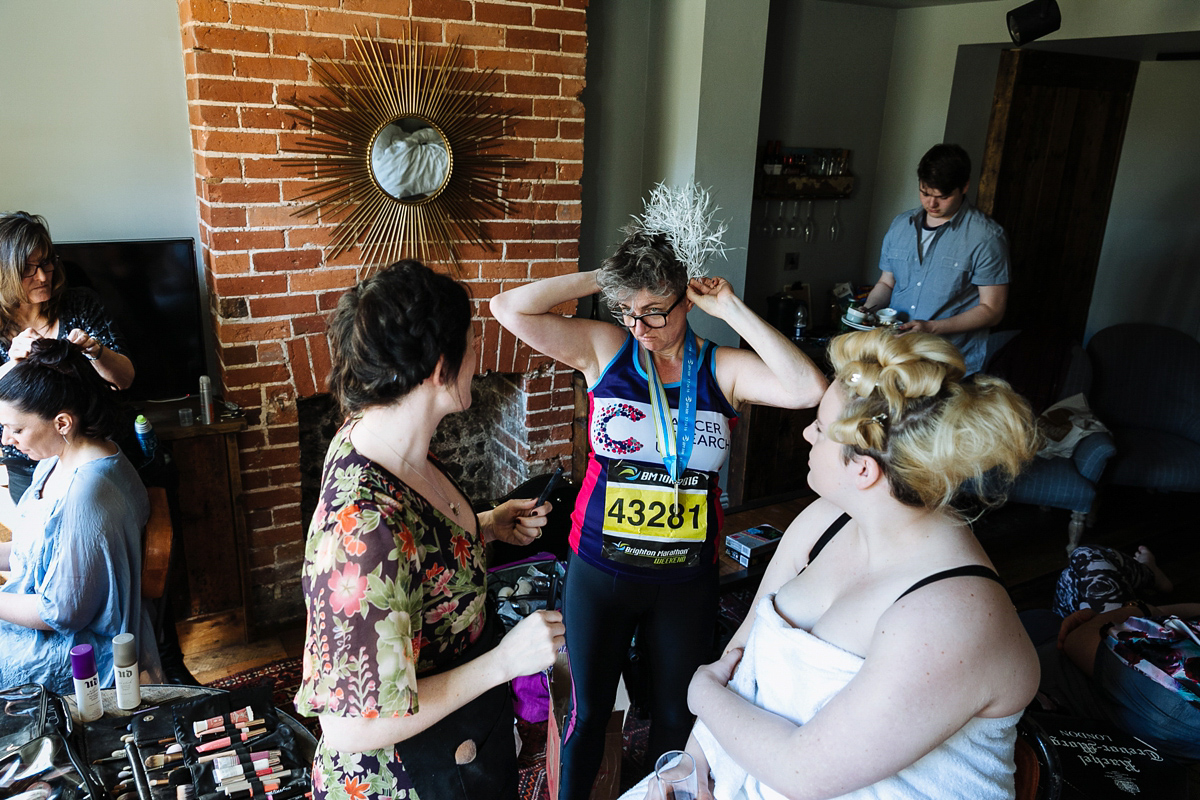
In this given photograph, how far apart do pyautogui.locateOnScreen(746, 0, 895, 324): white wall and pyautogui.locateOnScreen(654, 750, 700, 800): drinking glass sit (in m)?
3.63

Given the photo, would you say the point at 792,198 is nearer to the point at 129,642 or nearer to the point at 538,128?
the point at 538,128

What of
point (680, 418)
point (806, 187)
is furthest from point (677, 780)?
point (806, 187)

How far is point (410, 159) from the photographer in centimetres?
294

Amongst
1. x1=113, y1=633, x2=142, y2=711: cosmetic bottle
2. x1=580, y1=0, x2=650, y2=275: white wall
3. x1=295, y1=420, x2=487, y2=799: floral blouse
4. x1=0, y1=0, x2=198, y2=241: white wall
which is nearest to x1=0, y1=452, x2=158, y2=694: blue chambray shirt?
x1=113, y1=633, x2=142, y2=711: cosmetic bottle

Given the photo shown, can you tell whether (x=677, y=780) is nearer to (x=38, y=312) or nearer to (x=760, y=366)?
(x=760, y=366)

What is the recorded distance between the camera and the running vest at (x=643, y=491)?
6.25 ft

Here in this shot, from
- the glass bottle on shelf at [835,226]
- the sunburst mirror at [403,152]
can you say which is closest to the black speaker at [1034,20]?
the glass bottle on shelf at [835,226]

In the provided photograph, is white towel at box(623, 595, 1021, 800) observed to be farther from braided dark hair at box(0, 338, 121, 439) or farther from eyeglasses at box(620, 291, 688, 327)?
braided dark hair at box(0, 338, 121, 439)

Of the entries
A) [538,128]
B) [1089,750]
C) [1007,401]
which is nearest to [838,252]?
[538,128]

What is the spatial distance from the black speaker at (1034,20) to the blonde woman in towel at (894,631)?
301cm

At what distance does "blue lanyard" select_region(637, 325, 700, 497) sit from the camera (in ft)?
6.25

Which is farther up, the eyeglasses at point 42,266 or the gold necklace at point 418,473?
the eyeglasses at point 42,266

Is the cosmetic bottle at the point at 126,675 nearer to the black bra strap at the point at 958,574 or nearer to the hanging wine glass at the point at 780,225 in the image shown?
the black bra strap at the point at 958,574

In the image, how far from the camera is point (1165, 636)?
6.54 ft
